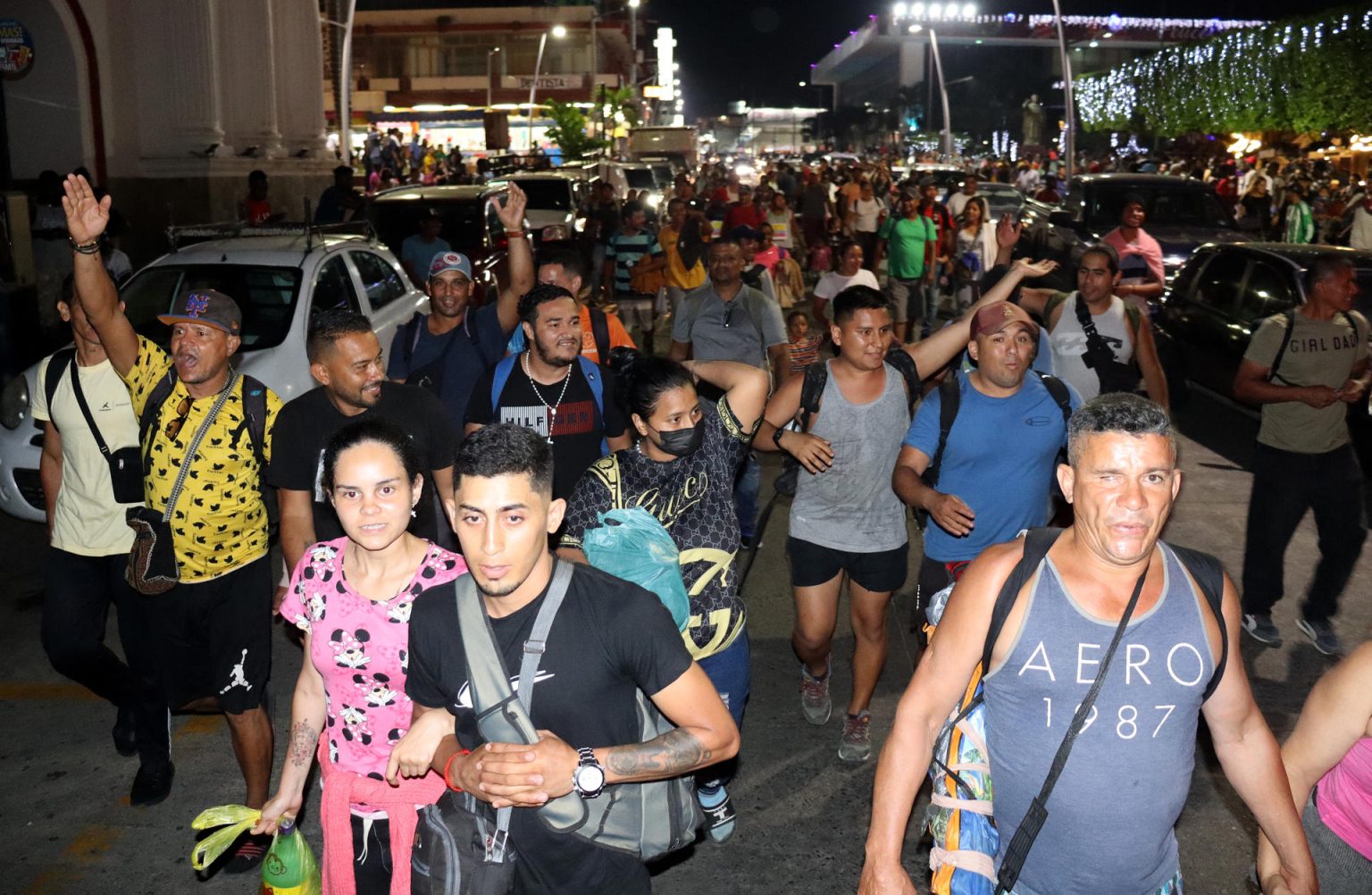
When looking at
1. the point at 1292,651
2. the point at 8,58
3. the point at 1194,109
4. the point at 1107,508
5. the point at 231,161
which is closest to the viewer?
the point at 1107,508

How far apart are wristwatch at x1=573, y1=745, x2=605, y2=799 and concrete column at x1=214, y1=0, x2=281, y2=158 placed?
1992 cm

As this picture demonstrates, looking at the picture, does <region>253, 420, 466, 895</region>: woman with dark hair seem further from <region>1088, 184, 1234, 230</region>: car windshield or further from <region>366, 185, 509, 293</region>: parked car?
<region>1088, 184, 1234, 230</region>: car windshield

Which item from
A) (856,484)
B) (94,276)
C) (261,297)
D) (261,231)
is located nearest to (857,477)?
(856,484)

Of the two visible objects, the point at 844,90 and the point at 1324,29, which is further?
the point at 844,90

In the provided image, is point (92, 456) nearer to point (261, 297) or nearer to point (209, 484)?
point (209, 484)

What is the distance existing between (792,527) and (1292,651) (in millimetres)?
3310

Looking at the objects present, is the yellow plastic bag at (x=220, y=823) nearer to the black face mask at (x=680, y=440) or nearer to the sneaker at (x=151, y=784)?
the black face mask at (x=680, y=440)

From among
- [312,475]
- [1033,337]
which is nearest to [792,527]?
[1033,337]

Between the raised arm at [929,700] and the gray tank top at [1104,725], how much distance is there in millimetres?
89

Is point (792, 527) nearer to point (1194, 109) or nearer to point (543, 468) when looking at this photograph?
point (543, 468)

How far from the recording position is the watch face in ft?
9.47

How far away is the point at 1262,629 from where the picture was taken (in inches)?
286

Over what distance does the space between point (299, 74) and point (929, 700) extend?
24972mm

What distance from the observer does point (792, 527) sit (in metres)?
5.64
